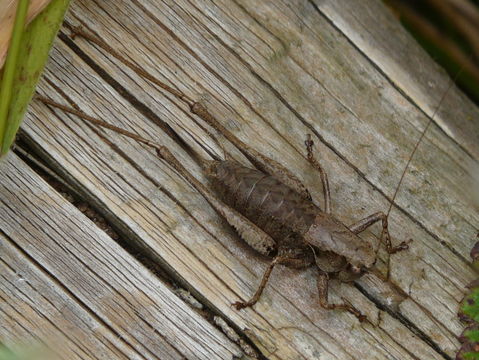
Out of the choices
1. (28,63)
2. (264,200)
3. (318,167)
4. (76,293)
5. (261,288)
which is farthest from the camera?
(318,167)

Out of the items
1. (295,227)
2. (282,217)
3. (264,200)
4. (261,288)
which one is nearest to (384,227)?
(295,227)

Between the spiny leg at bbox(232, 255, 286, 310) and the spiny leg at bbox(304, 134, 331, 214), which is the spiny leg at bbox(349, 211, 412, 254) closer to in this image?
the spiny leg at bbox(304, 134, 331, 214)

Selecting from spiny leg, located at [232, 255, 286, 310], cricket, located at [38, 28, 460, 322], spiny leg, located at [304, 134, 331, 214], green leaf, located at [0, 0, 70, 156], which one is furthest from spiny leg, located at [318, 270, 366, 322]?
green leaf, located at [0, 0, 70, 156]

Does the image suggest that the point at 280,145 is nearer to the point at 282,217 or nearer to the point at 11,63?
the point at 282,217

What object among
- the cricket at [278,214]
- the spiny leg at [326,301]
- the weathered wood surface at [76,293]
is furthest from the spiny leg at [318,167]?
the weathered wood surface at [76,293]

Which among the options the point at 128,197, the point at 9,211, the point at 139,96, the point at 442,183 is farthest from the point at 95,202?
the point at 442,183
